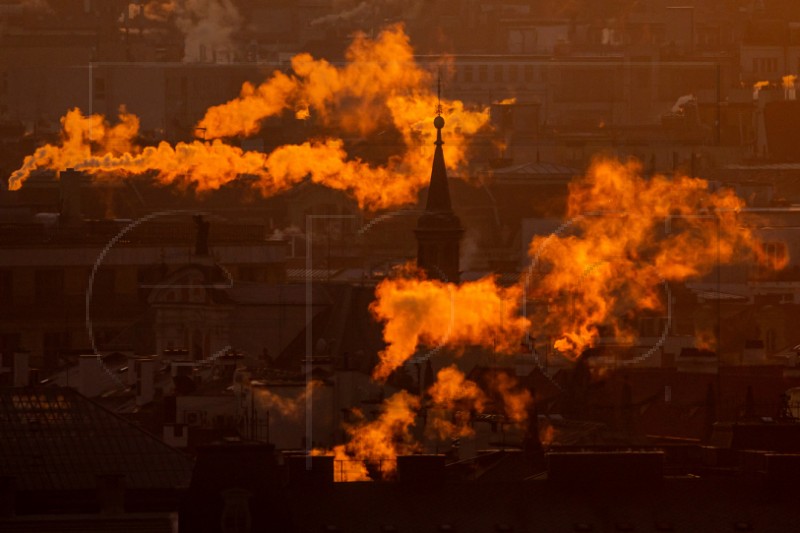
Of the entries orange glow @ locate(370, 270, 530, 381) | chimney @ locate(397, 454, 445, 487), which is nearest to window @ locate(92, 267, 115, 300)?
orange glow @ locate(370, 270, 530, 381)

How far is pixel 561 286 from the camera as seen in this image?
454 ft

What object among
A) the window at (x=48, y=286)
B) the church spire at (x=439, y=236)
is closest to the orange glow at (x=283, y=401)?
the church spire at (x=439, y=236)

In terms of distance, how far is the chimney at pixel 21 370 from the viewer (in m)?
107

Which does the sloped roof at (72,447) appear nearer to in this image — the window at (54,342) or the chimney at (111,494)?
the chimney at (111,494)

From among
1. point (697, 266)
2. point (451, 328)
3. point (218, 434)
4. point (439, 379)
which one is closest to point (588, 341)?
point (451, 328)

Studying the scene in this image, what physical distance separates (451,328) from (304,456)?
41.4 meters

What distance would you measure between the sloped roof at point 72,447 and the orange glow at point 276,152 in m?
78.1

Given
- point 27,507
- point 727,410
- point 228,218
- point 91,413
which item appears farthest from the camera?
point 228,218

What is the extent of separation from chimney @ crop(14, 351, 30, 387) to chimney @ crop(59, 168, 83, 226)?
4798cm

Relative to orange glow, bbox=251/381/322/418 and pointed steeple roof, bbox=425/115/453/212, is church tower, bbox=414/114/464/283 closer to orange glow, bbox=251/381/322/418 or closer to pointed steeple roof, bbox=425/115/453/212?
pointed steeple roof, bbox=425/115/453/212

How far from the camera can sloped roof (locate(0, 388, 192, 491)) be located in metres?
82.6

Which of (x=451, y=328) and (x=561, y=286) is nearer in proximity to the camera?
(x=451, y=328)

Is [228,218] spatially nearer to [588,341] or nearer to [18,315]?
[18,315]

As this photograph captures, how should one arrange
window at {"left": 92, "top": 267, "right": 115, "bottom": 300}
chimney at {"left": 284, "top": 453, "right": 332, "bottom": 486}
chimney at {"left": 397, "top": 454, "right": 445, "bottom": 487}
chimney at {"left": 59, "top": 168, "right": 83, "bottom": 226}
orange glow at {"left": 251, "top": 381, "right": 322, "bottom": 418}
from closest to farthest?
chimney at {"left": 284, "top": 453, "right": 332, "bottom": 486} < chimney at {"left": 397, "top": 454, "right": 445, "bottom": 487} < orange glow at {"left": 251, "top": 381, "right": 322, "bottom": 418} < window at {"left": 92, "top": 267, "right": 115, "bottom": 300} < chimney at {"left": 59, "top": 168, "right": 83, "bottom": 226}
